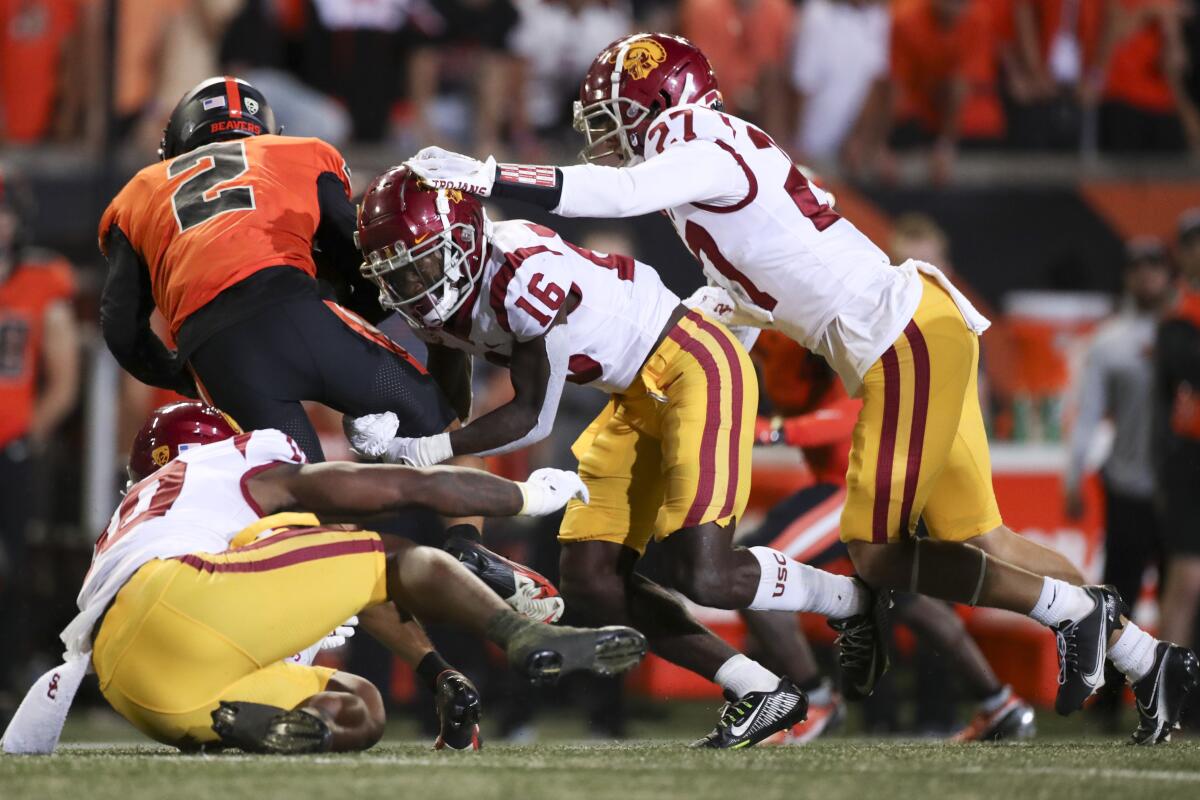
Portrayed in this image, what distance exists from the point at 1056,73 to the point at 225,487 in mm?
6806

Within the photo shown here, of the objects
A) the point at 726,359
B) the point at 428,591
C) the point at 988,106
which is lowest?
the point at 428,591

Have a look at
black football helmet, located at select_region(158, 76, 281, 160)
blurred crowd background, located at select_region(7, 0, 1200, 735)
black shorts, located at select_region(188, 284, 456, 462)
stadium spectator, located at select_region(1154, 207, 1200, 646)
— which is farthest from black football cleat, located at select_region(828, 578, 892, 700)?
stadium spectator, located at select_region(1154, 207, 1200, 646)

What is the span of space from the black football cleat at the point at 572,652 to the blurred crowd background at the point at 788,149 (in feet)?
11.6

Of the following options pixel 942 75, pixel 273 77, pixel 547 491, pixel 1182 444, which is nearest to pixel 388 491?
pixel 547 491

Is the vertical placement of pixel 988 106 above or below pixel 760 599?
above

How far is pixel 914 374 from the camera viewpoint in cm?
497

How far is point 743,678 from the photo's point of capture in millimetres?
5062

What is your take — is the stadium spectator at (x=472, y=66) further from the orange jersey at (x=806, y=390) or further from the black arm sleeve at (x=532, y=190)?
the black arm sleeve at (x=532, y=190)

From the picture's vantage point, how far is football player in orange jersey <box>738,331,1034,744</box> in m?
6.46

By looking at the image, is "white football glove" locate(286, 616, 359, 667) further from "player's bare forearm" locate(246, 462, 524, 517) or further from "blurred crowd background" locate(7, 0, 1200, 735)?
"blurred crowd background" locate(7, 0, 1200, 735)

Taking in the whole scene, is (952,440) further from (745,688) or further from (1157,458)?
(1157,458)

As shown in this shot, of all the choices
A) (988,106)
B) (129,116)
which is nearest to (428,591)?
(129,116)

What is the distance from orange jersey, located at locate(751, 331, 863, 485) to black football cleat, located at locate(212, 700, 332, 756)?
2731 millimetres

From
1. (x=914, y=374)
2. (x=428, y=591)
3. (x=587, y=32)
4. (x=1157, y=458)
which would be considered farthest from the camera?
(x=587, y=32)
